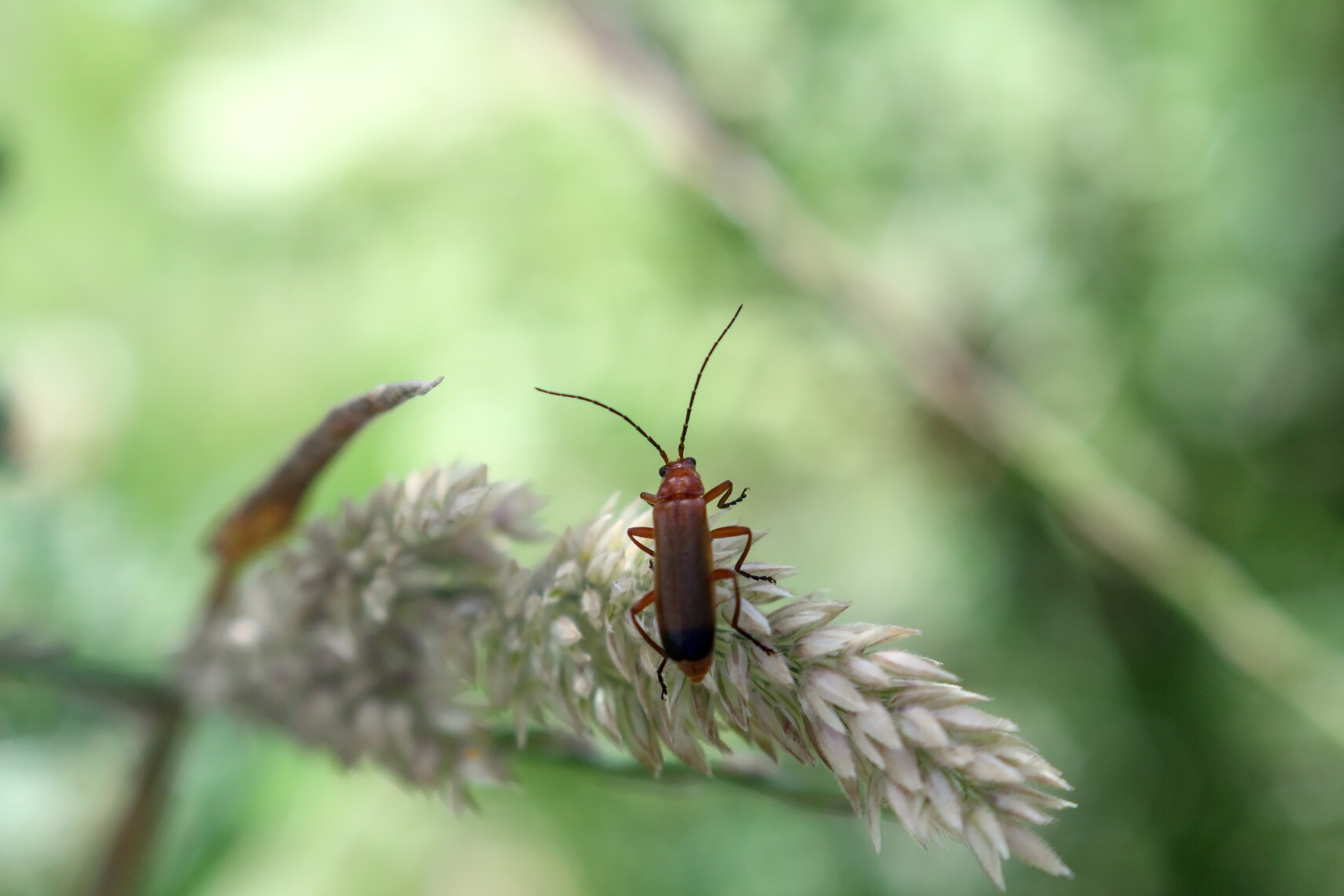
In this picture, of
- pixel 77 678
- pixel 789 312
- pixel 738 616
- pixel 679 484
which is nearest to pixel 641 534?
pixel 738 616

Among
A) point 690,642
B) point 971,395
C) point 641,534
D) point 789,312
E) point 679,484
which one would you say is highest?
point 789,312

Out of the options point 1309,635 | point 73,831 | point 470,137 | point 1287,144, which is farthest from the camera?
point 470,137

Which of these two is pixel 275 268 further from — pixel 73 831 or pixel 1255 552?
pixel 1255 552

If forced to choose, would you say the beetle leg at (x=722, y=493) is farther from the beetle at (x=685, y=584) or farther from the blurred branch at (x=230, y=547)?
the blurred branch at (x=230, y=547)

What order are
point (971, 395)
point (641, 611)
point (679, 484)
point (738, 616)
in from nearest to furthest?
1. point (738, 616)
2. point (641, 611)
3. point (679, 484)
4. point (971, 395)

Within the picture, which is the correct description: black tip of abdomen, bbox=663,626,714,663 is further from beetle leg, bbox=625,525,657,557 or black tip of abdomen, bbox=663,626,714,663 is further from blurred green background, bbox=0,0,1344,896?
blurred green background, bbox=0,0,1344,896

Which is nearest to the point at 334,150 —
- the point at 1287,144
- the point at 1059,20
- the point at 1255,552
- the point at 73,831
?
the point at 73,831

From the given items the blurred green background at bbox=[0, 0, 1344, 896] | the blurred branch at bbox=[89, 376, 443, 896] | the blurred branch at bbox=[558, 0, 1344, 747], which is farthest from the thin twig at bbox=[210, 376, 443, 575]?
the blurred branch at bbox=[558, 0, 1344, 747]

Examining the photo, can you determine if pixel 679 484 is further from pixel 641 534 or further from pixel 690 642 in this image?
pixel 690 642
